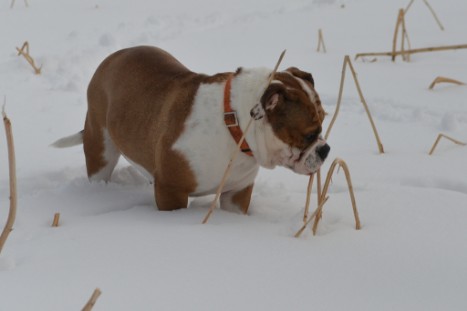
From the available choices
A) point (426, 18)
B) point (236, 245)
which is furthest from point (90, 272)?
point (426, 18)

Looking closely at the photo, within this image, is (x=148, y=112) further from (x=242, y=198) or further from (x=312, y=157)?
(x=312, y=157)

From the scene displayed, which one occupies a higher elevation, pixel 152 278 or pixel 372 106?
pixel 152 278

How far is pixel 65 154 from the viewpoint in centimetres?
438

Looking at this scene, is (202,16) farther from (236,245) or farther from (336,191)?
(236,245)

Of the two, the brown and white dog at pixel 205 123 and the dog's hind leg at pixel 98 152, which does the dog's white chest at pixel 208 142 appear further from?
the dog's hind leg at pixel 98 152

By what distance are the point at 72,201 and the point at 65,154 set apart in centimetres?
99

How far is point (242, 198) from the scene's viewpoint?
10.9 ft

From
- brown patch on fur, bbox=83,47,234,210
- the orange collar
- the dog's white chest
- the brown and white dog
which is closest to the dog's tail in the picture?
brown patch on fur, bbox=83,47,234,210

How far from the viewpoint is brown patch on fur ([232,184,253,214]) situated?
3.33m

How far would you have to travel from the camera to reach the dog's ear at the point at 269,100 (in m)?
2.77

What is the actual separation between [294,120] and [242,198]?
64 centimetres

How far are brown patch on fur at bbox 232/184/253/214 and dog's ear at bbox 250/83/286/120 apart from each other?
62 cm

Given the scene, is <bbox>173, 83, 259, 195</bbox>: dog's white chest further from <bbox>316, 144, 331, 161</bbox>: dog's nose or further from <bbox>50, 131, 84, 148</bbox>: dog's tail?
<bbox>50, 131, 84, 148</bbox>: dog's tail

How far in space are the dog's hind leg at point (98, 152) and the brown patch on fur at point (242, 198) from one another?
2.91ft
